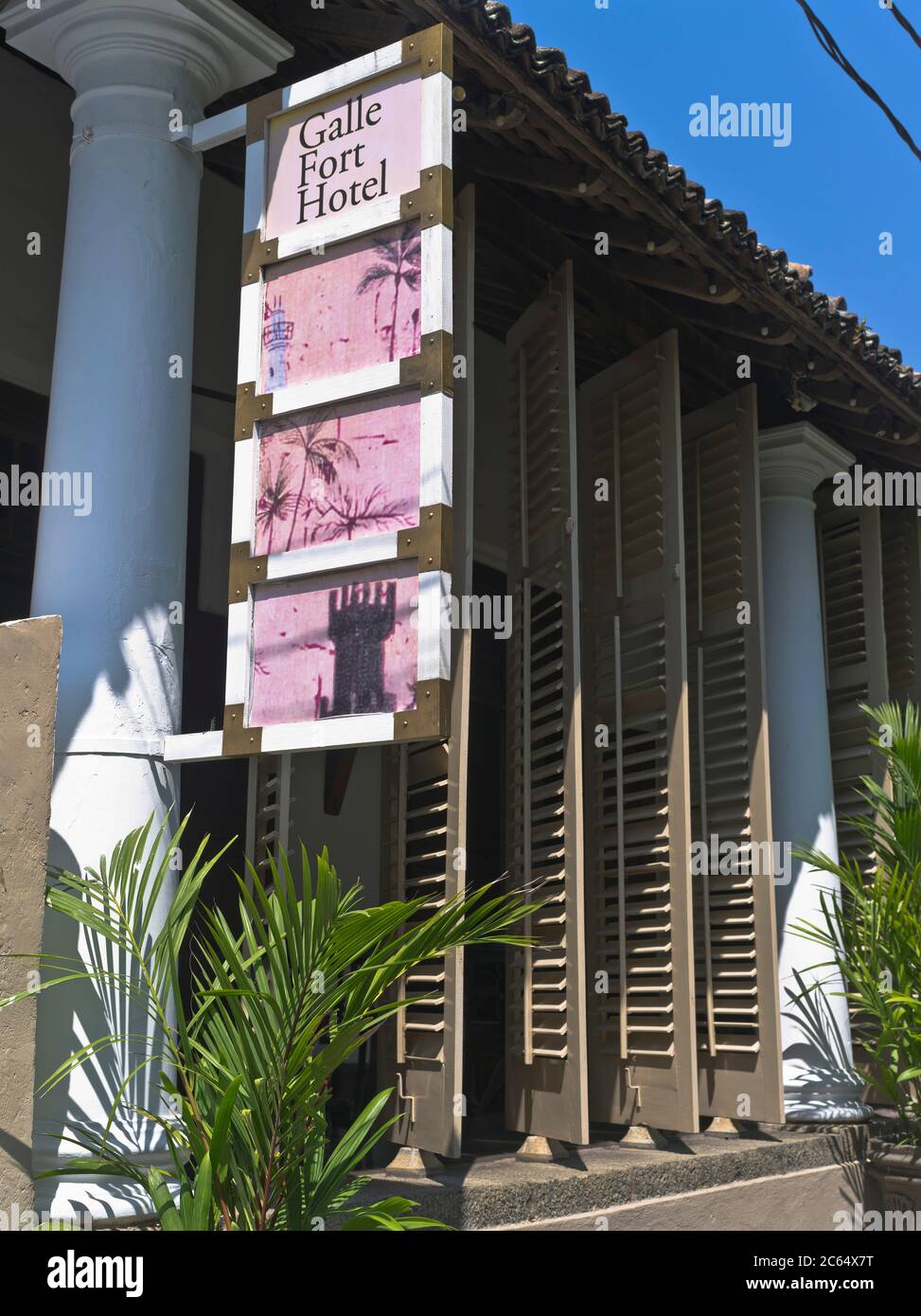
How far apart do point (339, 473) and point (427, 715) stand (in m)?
0.84

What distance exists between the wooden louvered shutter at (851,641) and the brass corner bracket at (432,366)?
18.0ft

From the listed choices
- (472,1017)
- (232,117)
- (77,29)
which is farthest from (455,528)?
(472,1017)

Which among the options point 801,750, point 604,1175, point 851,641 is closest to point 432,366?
point 604,1175

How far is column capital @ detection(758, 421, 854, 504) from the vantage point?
8.49 metres

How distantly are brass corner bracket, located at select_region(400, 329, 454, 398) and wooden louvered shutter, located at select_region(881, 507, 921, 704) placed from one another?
628 centimetres

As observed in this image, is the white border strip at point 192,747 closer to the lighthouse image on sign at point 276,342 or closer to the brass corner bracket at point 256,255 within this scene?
the lighthouse image on sign at point 276,342

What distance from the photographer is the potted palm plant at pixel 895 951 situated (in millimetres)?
6641

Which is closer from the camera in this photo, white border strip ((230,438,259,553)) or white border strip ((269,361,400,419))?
white border strip ((269,361,400,419))

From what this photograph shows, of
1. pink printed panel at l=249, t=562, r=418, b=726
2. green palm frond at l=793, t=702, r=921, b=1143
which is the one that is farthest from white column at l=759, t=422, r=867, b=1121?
pink printed panel at l=249, t=562, r=418, b=726

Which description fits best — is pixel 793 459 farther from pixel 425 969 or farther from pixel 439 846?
pixel 425 969

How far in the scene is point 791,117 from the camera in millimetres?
6664

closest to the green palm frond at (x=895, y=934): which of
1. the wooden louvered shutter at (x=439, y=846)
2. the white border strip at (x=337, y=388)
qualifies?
the wooden louvered shutter at (x=439, y=846)

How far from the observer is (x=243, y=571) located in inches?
175

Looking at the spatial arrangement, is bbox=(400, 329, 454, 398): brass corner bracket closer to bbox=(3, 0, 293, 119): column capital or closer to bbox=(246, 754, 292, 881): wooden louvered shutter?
bbox=(3, 0, 293, 119): column capital
